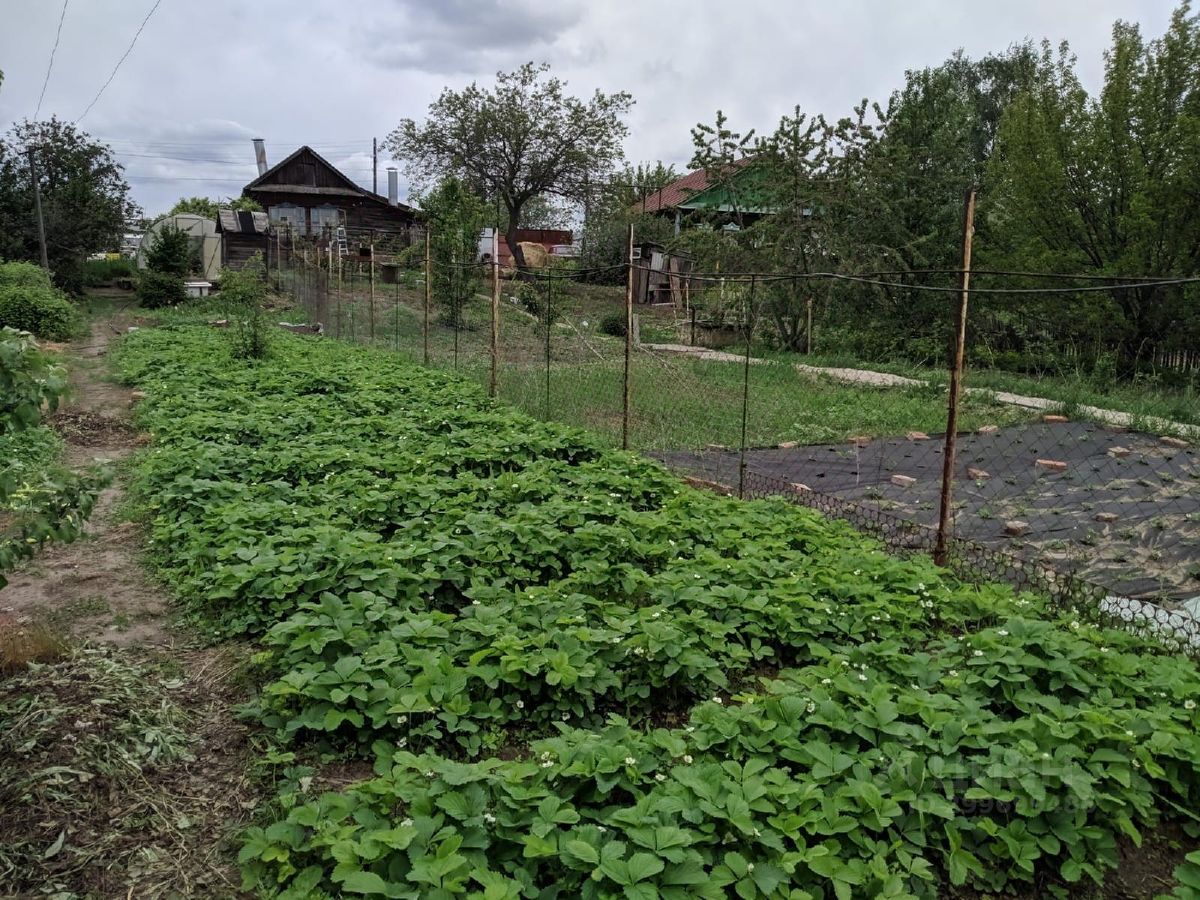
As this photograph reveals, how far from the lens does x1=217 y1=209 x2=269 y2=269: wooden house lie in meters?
28.9

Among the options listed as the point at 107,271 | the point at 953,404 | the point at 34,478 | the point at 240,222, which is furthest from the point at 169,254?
the point at 953,404

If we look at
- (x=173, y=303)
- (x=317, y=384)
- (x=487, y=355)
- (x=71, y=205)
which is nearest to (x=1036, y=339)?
(x=487, y=355)

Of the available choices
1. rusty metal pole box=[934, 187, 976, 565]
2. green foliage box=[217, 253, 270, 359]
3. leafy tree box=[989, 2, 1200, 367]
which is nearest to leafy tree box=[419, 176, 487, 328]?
green foliage box=[217, 253, 270, 359]

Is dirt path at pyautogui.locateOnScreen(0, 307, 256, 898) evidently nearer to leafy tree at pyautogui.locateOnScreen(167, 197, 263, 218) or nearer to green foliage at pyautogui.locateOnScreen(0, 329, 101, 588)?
green foliage at pyautogui.locateOnScreen(0, 329, 101, 588)

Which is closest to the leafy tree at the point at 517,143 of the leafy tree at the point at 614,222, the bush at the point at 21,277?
the leafy tree at the point at 614,222

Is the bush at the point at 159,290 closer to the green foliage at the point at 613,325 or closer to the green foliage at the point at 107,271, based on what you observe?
the green foliage at the point at 107,271

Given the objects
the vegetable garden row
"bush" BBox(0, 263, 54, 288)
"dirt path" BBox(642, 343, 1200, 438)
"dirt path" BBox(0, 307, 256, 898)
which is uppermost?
"bush" BBox(0, 263, 54, 288)

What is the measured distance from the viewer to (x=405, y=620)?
11.8ft

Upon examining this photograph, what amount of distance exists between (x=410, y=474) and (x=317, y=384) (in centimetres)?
433

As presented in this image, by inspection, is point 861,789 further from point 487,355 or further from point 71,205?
point 71,205

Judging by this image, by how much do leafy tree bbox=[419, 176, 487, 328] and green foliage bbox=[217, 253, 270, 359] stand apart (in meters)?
3.62

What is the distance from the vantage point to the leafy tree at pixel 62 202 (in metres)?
24.9

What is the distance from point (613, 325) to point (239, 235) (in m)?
15.7

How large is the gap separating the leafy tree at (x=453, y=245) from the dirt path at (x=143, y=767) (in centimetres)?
1198
